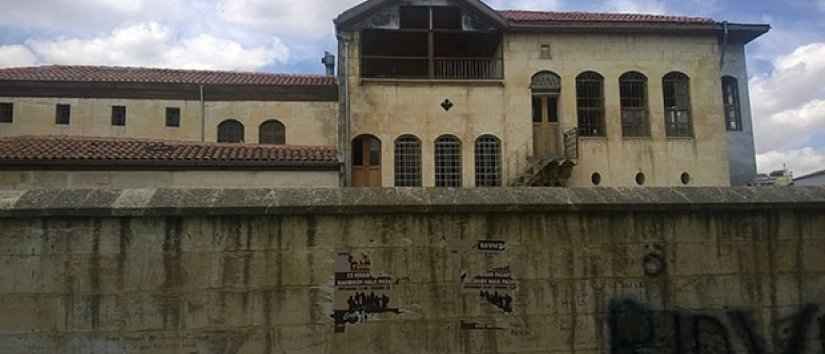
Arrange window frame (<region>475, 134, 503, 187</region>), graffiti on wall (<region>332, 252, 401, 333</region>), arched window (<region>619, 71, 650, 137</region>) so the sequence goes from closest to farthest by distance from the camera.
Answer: graffiti on wall (<region>332, 252, 401, 333</region>), window frame (<region>475, 134, 503, 187</region>), arched window (<region>619, 71, 650, 137</region>)

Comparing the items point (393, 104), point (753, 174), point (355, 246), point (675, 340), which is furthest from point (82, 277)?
point (753, 174)

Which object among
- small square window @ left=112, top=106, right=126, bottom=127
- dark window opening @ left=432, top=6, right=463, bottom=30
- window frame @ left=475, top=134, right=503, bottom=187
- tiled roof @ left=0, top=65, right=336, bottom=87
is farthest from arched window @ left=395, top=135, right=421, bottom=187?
small square window @ left=112, top=106, right=126, bottom=127

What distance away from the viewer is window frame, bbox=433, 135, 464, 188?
22.1m

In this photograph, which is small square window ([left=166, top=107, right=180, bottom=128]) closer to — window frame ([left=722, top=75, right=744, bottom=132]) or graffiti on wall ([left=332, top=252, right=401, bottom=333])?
graffiti on wall ([left=332, top=252, right=401, bottom=333])

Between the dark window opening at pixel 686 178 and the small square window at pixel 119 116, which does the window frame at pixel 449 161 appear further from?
the small square window at pixel 119 116

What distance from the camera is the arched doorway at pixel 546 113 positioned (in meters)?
22.8

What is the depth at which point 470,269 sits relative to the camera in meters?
5.52

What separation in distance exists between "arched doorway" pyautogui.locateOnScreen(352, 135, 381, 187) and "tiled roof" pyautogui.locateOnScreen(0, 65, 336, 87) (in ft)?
9.00

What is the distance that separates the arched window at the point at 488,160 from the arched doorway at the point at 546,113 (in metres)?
1.67

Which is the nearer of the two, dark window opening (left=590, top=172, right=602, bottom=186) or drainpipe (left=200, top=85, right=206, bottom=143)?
drainpipe (left=200, top=85, right=206, bottom=143)

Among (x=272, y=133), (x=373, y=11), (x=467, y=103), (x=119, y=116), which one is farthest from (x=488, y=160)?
(x=119, y=116)

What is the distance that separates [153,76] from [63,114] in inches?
137

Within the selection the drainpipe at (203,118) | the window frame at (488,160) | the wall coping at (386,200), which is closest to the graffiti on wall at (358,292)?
the wall coping at (386,200)

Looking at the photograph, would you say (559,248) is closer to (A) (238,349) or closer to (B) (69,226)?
(A) (238,349)
